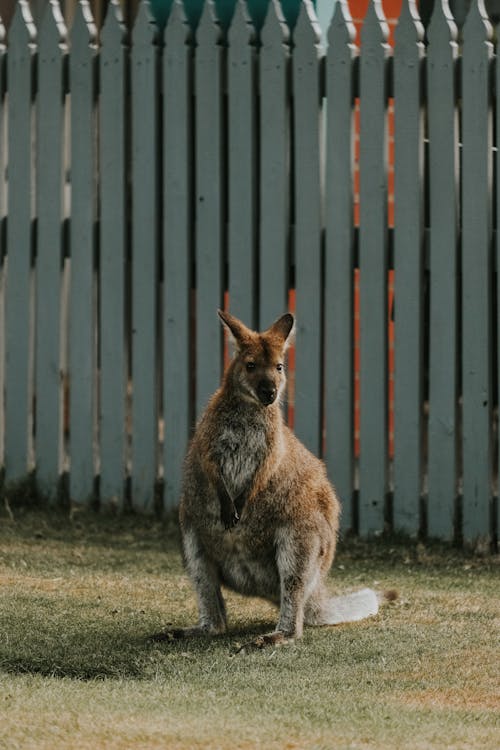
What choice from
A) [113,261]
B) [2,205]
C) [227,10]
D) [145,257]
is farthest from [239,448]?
[227,10]

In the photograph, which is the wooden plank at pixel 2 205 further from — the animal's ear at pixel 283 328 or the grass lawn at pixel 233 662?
the animal's ear at pixel 283 328

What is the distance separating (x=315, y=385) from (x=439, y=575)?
137 cm

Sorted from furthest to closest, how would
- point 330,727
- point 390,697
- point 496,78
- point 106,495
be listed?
point 106,495 < point 496,78 < point 390,697 < point 330,727

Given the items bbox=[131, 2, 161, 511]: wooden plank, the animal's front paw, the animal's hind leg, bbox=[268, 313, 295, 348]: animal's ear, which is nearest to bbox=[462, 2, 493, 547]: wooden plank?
bbox=[131, 2, 161, 511]: wooden plank

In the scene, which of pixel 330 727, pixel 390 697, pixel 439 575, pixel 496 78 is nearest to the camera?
pixel 330 727

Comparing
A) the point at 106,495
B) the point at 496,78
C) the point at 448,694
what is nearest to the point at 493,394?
the point at 496,78

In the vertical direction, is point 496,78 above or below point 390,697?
above

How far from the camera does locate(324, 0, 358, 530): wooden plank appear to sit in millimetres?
8195

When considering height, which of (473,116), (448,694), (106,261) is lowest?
(448,694)

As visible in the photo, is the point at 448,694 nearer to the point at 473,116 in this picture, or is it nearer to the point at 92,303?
the point at 473,116

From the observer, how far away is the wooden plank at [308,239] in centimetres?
829

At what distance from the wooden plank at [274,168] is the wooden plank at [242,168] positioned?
6 cm

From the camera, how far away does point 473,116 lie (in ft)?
26.0

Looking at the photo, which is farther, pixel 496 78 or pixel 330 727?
pixel 496 78
